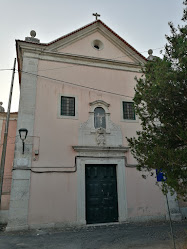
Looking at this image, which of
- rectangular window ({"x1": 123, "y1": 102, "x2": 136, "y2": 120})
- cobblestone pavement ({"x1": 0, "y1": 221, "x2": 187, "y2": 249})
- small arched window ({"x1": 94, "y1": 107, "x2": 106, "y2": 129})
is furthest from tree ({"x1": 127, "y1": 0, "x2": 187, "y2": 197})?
rectangular window ({"x1": 123, "y1": 102, "x2": 136, "y2": 120})

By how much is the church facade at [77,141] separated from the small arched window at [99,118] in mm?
50

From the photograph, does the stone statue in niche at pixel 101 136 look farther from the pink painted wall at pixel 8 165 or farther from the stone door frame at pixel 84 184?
the pink painted wall at pixel 8 165

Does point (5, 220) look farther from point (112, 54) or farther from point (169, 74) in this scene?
point (112, 54)

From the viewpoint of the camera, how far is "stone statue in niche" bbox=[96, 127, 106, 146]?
9.62m

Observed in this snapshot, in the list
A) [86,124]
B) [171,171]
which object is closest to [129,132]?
[86,124]

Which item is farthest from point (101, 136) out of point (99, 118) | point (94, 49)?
point (94, 49)

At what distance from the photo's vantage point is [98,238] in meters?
6.56

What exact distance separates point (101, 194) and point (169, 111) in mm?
5388

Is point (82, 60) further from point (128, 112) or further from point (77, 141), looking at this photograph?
point (77, 141)

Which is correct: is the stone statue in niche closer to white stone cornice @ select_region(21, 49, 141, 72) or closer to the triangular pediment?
white stone cornice @ select_region(21, 49, 141, 72)

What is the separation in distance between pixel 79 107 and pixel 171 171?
6.15m

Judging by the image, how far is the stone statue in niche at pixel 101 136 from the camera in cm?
962

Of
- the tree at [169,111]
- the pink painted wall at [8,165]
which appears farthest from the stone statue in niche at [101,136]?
the pink painted wall at [8,165]

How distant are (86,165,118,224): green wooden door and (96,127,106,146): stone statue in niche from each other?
3.54 feet
